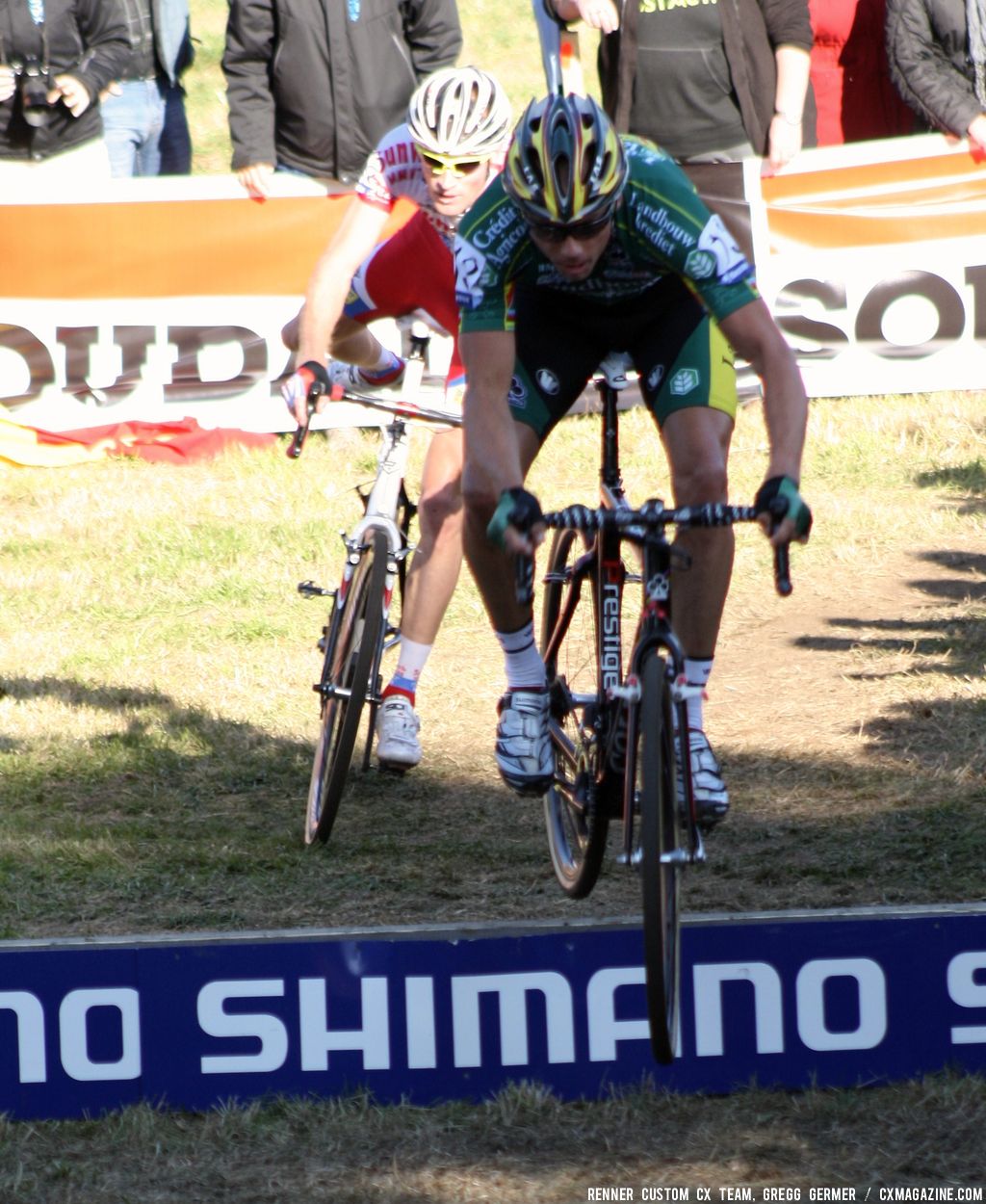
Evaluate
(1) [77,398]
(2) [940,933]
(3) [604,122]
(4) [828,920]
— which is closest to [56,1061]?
(4) [828,920]

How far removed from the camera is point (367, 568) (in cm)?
544

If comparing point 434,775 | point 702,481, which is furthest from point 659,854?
point 434,775

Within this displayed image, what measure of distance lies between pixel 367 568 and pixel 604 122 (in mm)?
1915

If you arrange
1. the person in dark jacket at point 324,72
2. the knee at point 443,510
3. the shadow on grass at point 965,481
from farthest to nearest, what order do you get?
the person in dark jacket at point 324,72 < the shadow on grass at point 965,481 < the knee at point 443,510

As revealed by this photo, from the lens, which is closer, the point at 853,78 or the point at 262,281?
the point at 262,281

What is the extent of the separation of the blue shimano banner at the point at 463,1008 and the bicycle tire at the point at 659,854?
0.66 feet

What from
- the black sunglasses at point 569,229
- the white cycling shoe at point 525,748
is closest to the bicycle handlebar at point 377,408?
the white cycling shoe at point 525,748

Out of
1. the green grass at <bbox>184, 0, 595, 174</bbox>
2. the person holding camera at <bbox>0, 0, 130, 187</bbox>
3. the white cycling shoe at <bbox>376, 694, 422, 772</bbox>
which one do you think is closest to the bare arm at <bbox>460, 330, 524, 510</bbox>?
the white cycling shoe at <bbox>376, 694, 422, 772</bbox>

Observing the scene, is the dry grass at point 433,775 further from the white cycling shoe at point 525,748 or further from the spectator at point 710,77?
the spectator at point 710,77

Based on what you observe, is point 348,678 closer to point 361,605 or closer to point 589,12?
point 361,605

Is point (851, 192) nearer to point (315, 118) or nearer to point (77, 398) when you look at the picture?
point (315, 118)

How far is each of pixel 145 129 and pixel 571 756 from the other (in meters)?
7.82

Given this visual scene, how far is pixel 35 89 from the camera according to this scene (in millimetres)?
10461

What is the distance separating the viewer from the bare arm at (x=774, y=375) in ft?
12.9
